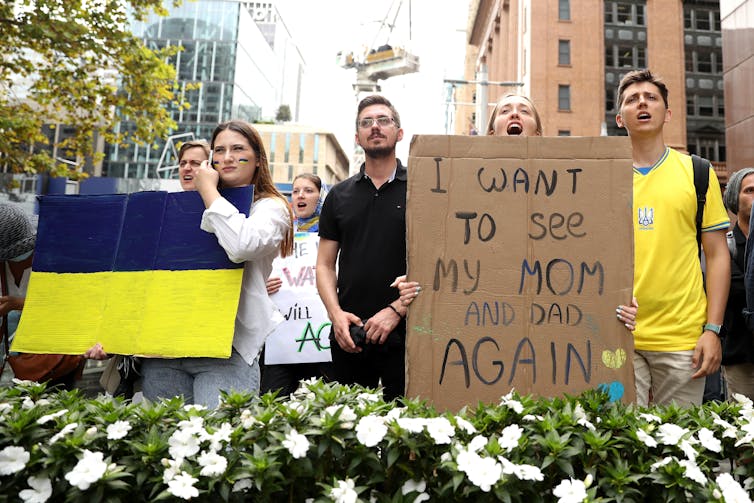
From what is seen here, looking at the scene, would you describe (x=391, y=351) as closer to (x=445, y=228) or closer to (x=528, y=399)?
(x=445, y=228)

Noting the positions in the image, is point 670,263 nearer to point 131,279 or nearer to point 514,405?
point 514,405

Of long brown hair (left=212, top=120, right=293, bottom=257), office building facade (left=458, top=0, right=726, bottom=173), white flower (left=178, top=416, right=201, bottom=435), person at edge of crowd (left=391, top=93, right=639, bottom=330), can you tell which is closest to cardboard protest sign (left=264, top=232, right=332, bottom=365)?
long brown hair (left=212, top=120, right=293, bottom=257)

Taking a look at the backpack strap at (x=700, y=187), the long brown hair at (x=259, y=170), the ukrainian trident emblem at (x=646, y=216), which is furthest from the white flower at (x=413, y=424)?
the backpack strap at (x=700, y=187)

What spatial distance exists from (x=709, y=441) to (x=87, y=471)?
1670 mm

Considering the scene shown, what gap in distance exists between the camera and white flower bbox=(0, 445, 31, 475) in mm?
1616

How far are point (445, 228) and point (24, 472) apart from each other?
58.6 inches

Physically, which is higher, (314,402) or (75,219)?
(75,219)

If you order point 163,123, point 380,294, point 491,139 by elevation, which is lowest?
point 380,294

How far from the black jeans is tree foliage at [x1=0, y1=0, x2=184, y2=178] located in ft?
24.2

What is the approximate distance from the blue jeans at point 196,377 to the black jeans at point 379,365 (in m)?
0.44

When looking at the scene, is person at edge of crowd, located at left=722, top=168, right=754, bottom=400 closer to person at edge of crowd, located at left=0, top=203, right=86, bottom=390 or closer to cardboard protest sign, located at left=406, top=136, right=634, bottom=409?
cardboard protest sign, located at left=406, top=136, right=634, bottom=409

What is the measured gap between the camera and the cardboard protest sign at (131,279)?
247cm

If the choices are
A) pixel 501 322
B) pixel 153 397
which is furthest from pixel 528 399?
pixel 153 397

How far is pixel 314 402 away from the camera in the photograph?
1832mm
